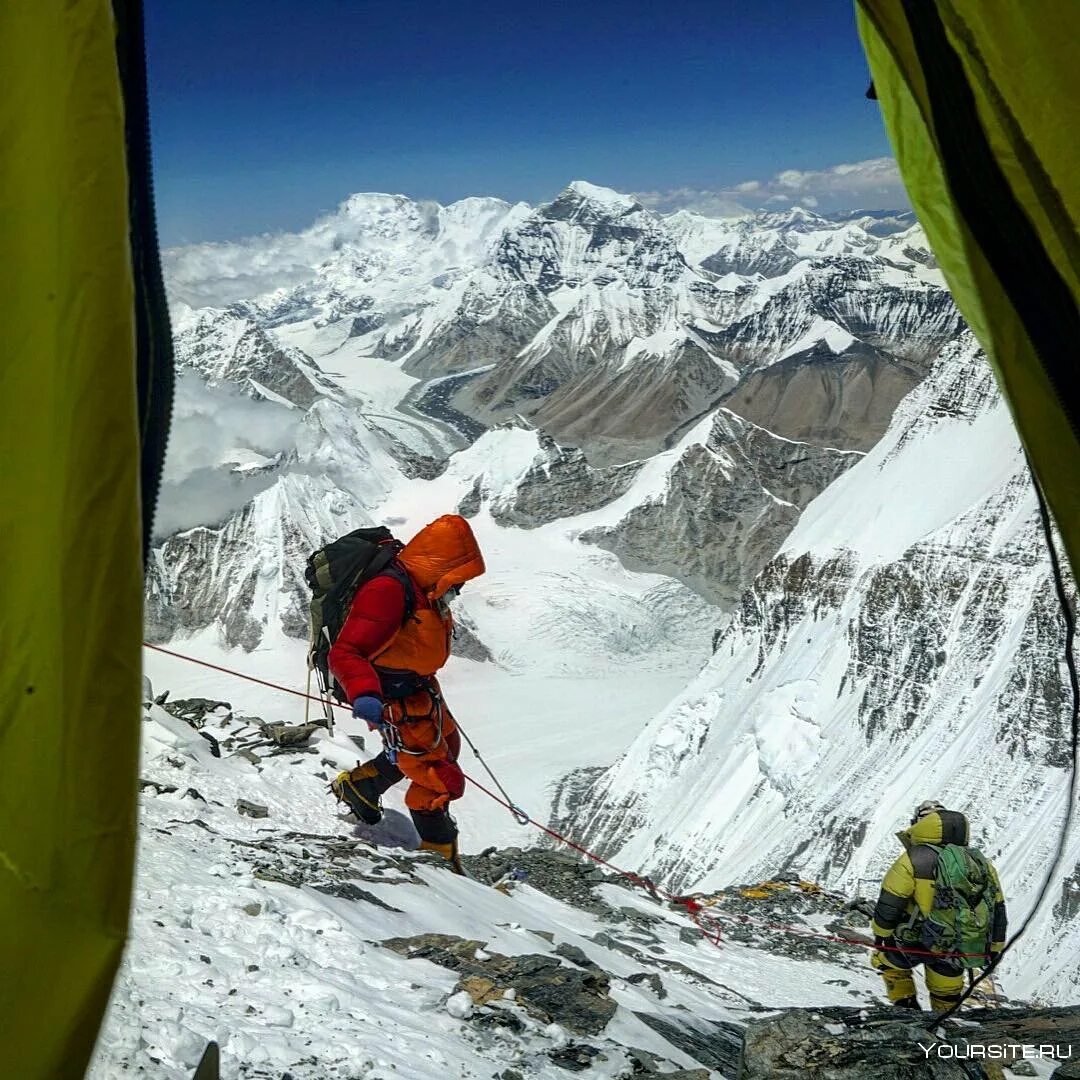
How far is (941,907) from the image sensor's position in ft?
22.1

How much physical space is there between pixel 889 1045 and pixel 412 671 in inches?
174

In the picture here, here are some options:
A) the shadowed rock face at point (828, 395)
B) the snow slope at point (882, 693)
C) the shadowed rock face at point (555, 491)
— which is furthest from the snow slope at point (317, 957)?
the shadowed rock face at point (828, 395)

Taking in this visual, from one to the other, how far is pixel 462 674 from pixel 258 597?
828 inches

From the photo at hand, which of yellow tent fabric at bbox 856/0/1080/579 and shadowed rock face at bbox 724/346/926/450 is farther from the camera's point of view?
shadowed rock face at bbox 724/346/926/450

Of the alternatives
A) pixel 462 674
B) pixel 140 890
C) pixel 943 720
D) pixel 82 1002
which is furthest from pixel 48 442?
pixel 462 674

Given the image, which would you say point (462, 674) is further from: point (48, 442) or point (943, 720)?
point (48, 442)

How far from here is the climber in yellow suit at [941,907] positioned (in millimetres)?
6730

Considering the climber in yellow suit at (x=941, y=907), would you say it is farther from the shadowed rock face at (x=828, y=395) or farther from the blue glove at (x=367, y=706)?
the shadowed rock face at (x=828, y=395)

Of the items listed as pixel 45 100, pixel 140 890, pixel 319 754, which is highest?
pixel 45 100

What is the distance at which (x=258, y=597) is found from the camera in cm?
8825

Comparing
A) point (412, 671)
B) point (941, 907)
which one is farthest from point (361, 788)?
point (941, 907)

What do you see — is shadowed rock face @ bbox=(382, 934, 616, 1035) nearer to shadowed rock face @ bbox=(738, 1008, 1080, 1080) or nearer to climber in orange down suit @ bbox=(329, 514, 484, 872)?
shadowed rock face @ bbox=(738, 1008, 1080, 1080)

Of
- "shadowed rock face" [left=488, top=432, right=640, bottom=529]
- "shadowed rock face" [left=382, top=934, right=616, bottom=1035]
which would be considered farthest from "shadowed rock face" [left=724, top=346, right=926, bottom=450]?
"shadowed rock face" [left=382, top=934, right=616, bottom=1035]

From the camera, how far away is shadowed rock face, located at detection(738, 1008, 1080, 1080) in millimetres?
4578
